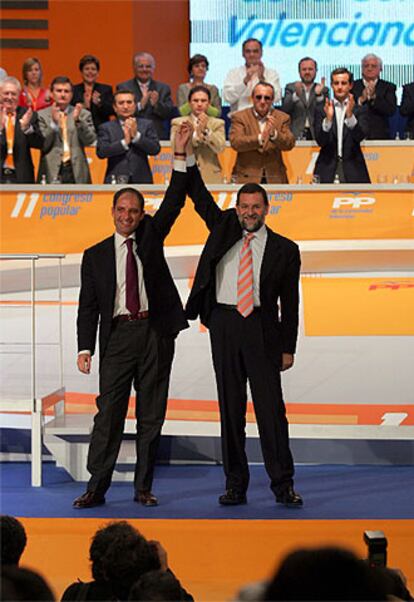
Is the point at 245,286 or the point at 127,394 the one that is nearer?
the point at 245,286

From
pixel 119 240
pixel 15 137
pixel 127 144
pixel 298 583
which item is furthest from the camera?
pixel 15 137

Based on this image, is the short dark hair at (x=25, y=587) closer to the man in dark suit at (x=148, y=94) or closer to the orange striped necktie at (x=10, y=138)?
the orange striped necktie at (x=10, y=138)

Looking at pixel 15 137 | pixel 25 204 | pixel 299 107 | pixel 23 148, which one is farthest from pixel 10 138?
pixel 299 107

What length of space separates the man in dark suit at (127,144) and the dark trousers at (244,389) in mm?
2889

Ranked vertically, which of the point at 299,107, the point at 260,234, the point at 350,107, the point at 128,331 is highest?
the point at 299,107

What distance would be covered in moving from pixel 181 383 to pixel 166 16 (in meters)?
6.50

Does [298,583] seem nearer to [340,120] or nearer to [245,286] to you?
[245,286]

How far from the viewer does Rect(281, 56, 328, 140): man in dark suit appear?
965 cm

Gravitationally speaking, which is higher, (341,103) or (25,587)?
(341,103)

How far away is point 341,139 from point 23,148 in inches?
91.9

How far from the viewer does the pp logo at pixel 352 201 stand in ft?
25.6

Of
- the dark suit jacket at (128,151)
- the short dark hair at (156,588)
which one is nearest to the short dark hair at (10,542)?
the short dark hair at (156,588)

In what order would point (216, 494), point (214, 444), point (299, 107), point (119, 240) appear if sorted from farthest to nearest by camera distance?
1. point (299, 107)
2. point (214, 444)
3. point (216, 494)
4. point (119, 240)

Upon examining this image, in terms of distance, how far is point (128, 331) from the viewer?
538 centimetres
